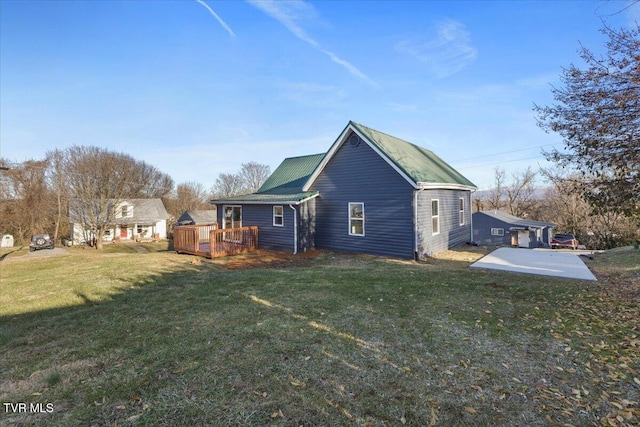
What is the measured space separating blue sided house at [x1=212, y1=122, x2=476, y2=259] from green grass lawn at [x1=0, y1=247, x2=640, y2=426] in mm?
4866

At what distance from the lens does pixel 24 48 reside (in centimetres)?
1298

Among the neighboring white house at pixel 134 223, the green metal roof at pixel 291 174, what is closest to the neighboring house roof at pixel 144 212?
the neighboring white house at pixel 134 223

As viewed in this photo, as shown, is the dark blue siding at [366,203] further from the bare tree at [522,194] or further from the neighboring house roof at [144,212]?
the bare tree at [522,194]

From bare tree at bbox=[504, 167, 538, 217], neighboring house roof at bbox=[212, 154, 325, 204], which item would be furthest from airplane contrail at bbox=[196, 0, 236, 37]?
bare tree at bbox=[504, 167, 538, 217]

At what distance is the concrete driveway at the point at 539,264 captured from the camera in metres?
8.80

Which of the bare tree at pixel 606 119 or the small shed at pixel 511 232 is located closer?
the bare tree at pixel 606 119

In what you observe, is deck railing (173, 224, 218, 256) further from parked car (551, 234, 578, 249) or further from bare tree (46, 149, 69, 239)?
parked car (551, 234, 578, 249)

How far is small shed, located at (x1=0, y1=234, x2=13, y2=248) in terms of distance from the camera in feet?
98.3

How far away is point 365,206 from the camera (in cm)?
1336

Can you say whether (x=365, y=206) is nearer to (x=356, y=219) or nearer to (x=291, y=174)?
(x=356, y=219)

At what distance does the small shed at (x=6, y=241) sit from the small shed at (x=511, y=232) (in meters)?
48.9

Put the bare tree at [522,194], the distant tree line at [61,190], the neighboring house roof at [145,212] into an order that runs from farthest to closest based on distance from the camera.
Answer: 1. the bare tree at [522,194]
2. the neighboring house roof at [145,212]
3. the distant tree line at [61,190]

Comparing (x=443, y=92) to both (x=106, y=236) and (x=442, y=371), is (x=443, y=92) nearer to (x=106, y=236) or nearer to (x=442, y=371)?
(x=442, y=371)

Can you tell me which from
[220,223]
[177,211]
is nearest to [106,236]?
[177,211]
